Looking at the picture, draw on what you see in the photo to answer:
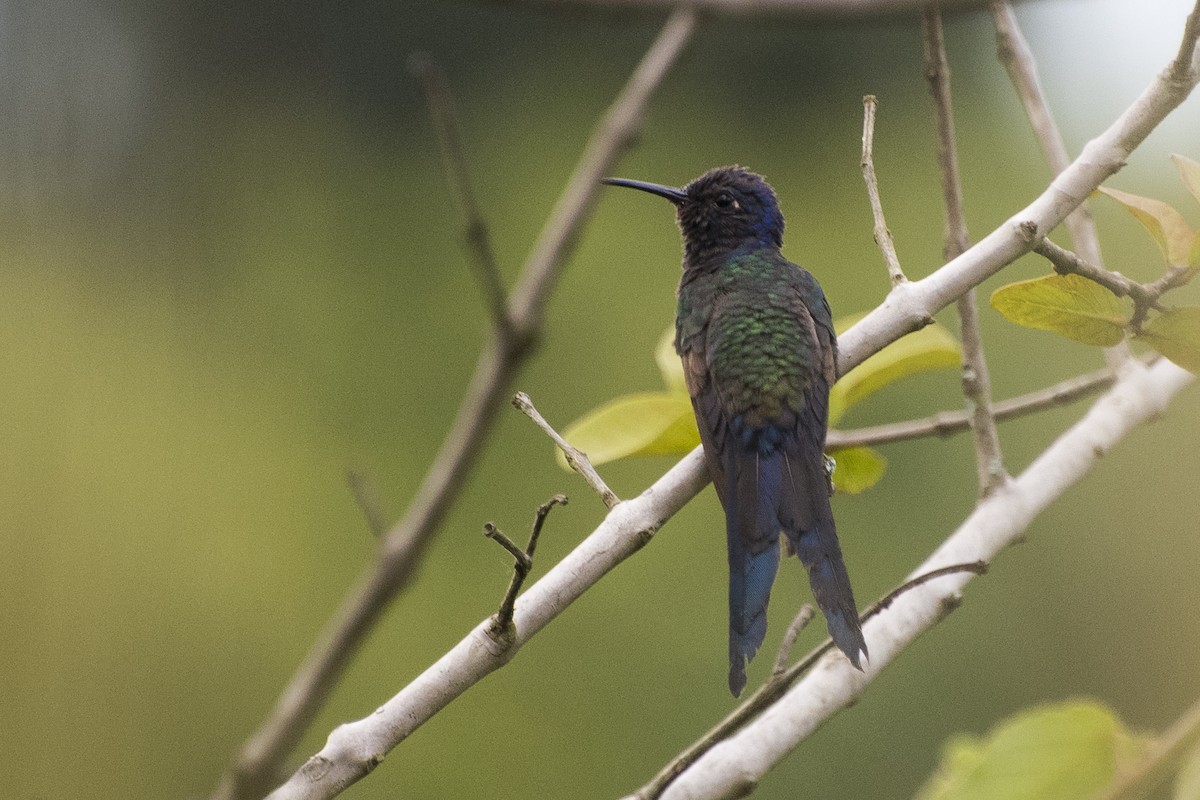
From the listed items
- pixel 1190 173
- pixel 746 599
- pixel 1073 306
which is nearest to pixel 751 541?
pixel 746 599

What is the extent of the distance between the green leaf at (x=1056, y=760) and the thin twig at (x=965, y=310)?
0.35m

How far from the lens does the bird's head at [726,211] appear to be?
1459 mm

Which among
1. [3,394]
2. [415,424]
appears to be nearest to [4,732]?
[3,394]

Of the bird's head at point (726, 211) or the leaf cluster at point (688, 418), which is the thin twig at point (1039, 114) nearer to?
the leaf cluster at point (688, 418)

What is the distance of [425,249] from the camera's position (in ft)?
18.9

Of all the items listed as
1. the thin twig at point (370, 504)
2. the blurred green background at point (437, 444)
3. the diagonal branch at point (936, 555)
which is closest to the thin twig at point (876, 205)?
the diagonal branch at point (936, 555)

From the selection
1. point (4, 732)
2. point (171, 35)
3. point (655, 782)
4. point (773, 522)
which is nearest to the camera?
point (655, 782)

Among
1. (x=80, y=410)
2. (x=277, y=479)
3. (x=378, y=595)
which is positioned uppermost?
(x=378, y=595)

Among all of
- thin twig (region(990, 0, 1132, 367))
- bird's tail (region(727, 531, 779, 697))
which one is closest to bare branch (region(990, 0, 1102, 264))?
thin twig (region(990, 0, 1132, 367))

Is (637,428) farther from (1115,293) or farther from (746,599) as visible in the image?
(1115,293)


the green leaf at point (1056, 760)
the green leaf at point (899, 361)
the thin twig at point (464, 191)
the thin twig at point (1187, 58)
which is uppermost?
the thin twig at point (464, 191)

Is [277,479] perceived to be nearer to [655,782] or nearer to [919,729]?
[919,729]

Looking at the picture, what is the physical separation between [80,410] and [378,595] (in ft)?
16.0

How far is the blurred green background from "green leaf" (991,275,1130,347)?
2.34m
